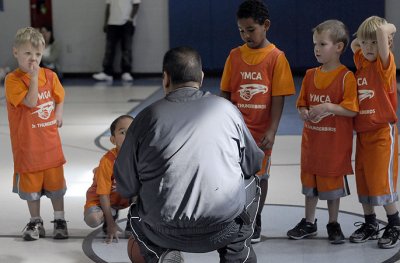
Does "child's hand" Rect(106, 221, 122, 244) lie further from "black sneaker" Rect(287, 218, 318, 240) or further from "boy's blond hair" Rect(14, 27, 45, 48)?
"boy's blond hair" Rect(14, 27, 45, 48)

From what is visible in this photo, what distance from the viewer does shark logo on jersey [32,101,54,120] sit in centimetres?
448

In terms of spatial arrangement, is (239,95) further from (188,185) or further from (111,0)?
(111,0)

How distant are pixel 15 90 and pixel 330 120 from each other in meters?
1.76

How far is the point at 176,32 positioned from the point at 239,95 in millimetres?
9309

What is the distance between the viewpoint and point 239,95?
441cm

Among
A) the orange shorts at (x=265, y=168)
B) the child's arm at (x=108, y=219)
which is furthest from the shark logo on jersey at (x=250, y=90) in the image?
the child's arm at (x=108, y=219)

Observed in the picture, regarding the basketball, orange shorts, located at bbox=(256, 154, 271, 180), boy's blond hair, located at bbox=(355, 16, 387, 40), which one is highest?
boy's blond hair, located at bbox=(355, 16, 387, 40)

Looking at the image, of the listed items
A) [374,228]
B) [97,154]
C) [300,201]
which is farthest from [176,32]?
[374,228]

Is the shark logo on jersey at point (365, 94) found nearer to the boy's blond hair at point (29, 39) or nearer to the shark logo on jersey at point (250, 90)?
the shark logo on jersey at point (250, 90)

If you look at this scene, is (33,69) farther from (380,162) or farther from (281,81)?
(380,162)

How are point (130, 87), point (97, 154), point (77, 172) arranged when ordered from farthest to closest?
point (130, 87), point (97, 154), point (77, 172)

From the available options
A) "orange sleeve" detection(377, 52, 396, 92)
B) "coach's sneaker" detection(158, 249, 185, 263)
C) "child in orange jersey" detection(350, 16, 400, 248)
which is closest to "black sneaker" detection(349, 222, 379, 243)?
"child in orange jersey" detection(350, 16, 400, 248)

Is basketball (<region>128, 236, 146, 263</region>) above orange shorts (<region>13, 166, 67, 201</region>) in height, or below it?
below

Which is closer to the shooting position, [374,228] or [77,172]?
[374,228]
